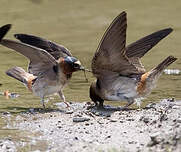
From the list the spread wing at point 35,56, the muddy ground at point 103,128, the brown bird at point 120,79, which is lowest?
the muddy ground at point 103,128

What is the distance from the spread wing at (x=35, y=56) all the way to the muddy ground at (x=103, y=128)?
2.18ft

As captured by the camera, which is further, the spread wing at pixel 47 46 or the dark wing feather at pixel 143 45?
the spread wing at pixel 47 46

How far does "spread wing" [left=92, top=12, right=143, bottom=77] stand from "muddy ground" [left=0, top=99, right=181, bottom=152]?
61 cm

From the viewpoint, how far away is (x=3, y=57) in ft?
45.5

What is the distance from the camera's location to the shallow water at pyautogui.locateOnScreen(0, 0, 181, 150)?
1388cm

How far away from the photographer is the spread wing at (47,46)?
1070 cm

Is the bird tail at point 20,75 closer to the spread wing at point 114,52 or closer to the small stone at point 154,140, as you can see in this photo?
the spread wing at point 114,52

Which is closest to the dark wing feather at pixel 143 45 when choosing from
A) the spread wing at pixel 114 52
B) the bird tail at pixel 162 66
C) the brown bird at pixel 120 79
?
the brown bird at pixel 120 79

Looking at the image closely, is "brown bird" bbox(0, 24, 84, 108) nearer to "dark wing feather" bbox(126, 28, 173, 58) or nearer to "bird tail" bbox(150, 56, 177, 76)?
"dark wing feather" bbox(126, 28, 173, 58)

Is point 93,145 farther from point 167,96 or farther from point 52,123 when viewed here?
point 167,96

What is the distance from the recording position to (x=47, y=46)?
10.8 meters

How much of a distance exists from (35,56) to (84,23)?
23.0ft

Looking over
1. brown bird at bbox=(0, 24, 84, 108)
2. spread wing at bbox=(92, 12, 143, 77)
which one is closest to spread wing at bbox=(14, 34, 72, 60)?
brown bird at bbox=(0, 24, 84, 108)

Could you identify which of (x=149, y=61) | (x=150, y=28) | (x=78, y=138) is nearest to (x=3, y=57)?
(x=149, y=61)
